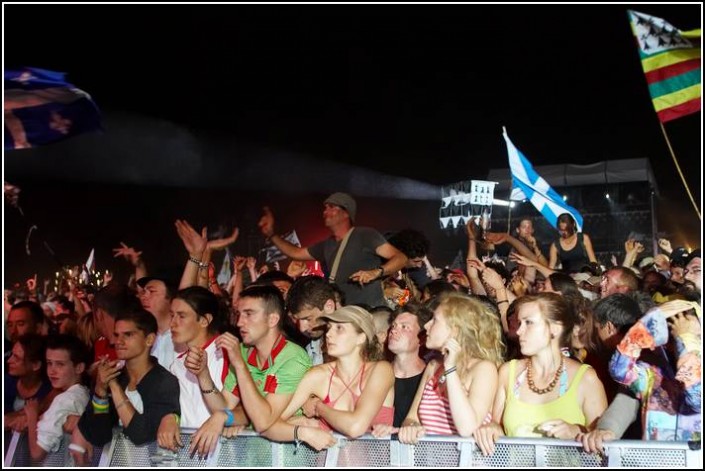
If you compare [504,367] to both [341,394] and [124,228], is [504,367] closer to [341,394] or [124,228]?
[341,394]

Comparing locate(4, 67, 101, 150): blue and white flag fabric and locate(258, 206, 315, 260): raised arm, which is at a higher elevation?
locate(4, 67, 101, 150): blue and white flag fabric

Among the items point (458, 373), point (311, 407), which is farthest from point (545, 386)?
point (311, 407)

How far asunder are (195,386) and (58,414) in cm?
81

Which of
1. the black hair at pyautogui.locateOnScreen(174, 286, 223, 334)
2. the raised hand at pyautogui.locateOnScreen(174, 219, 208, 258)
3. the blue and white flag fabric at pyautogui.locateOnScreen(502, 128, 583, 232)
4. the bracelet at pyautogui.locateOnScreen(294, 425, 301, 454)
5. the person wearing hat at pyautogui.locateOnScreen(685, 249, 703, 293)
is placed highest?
the blue and white flag fabric at pyautogui.locateOnScreen(502, 128, 583, 232)

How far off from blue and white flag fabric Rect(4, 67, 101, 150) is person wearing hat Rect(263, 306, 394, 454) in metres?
3.63

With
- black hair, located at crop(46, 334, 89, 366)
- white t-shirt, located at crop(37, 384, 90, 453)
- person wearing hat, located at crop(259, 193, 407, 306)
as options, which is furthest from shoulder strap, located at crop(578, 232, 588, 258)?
white t-shirt, located at crop(37, 384, 90, 453)

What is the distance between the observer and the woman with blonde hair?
3.72m

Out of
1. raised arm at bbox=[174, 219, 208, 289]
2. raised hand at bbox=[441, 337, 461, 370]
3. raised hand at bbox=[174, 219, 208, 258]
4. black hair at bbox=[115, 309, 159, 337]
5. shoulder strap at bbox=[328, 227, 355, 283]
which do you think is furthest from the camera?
shoulder strap at bbox=[328, 227, 355, 283]

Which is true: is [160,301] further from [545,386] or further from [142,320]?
[545,386]

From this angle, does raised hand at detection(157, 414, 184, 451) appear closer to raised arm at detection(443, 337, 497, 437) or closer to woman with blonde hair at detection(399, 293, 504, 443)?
woman with blonde hair at detection(399, 293, 504, 443)

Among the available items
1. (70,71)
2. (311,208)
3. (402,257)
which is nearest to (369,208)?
(311,208)

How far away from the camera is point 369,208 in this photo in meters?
14.2

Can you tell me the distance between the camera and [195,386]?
4602mm

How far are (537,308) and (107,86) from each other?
8.88 meters
